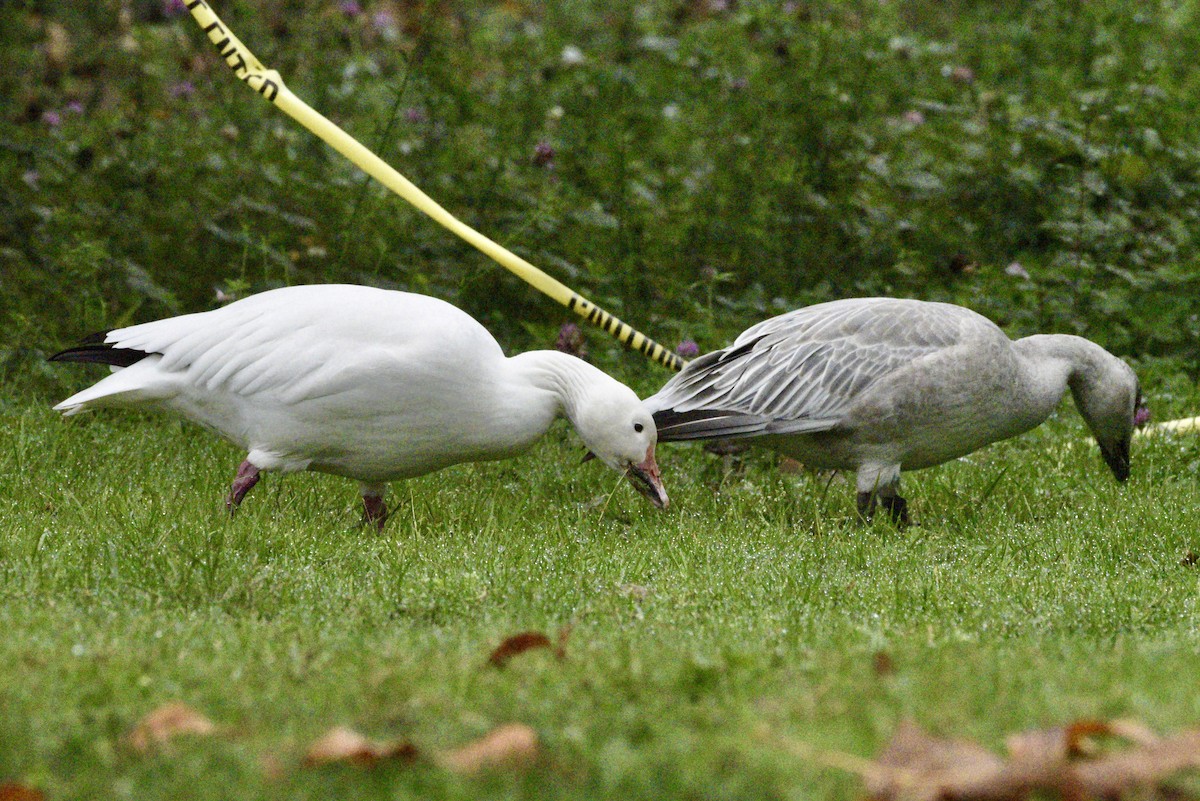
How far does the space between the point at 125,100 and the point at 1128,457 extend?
5.53 metres

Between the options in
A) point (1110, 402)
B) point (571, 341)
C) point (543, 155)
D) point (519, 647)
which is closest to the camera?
point (519, 647)

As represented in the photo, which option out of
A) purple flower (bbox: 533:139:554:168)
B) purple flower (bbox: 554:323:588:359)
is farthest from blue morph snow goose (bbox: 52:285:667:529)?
purple flower (bbox: 533:139:554:168)

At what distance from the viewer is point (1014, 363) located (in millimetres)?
5078

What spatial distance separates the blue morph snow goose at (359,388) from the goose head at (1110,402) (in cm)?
163

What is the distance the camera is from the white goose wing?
501 cm

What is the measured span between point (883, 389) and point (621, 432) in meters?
0.88

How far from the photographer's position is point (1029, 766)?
2014mm

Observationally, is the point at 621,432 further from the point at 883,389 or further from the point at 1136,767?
the point at 1136,767

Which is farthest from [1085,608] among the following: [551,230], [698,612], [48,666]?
[551,230]

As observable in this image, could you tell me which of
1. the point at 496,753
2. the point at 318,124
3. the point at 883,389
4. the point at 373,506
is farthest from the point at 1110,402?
the point at 496,753

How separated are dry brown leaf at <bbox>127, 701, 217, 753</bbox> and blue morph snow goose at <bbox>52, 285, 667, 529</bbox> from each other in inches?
80.7

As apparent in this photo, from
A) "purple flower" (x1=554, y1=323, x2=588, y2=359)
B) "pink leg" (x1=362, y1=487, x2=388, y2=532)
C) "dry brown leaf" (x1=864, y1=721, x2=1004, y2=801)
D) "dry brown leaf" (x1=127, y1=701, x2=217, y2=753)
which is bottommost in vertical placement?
"pink leg" (x1=362, y1=487, x2=388, y2=532)

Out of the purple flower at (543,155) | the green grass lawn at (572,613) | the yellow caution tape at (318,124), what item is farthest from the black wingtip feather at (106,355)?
the purple flower at (543,155)

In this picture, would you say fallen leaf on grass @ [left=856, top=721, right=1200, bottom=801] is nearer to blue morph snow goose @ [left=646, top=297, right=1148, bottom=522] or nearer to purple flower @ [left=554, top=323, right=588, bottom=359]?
blue morph snow goose @ [left=646, top=297, right=1148, bottom=522]
